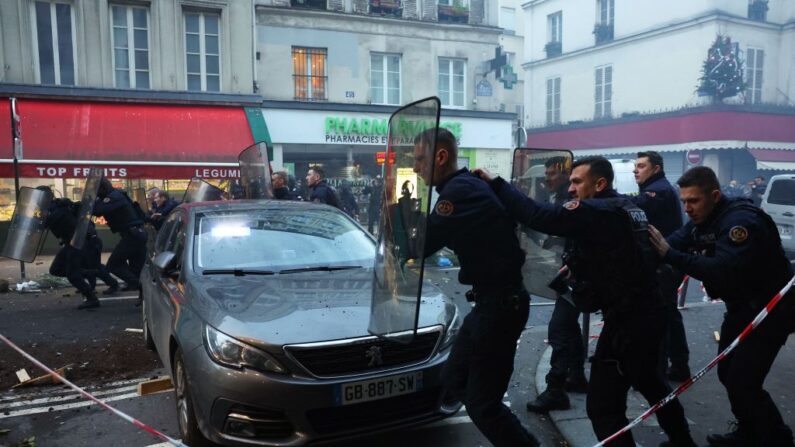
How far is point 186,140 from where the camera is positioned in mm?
14836

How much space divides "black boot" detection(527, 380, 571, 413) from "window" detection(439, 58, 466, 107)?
16.2 meters

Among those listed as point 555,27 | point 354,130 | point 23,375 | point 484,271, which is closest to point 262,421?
point 484,271

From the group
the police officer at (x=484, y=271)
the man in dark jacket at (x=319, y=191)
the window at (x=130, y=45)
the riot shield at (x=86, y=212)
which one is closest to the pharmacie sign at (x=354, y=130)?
the window at (x=130, y=45)

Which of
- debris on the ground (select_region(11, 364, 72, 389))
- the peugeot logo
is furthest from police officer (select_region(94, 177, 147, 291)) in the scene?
the peugeot logo

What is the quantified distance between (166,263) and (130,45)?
1315 centimetres

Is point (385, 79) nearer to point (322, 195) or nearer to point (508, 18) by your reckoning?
point (322, 195)

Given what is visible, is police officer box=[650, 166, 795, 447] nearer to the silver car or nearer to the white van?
the silver car

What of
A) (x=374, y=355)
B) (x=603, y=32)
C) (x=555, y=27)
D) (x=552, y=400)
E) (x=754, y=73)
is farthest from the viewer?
(x=555, y=27)

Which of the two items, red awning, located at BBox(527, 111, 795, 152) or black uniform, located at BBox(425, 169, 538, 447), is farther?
red awning, located at BBox(527, 111, 795, 152)

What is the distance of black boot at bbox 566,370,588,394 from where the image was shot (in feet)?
14.5

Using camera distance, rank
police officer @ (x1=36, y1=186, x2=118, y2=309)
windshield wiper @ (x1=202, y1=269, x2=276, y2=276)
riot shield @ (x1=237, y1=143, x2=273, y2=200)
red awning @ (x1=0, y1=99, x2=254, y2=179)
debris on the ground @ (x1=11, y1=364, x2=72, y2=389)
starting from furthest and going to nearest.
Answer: red awning @ (x1=0, y1=99, x2=254, y2=179), riot shield @ (x1=237, y1=143, x2=273, y2=200), police officer @ (x1=36, y1=186, x2=118, y2=309), debris on the ground @ (x1=11, y1=364, x2=72, y2=389), windshield wiper @ (x1=202, y1=269, x2=276, y2=276)

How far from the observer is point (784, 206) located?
10.8 metres

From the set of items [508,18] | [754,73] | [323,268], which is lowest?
[323,268]

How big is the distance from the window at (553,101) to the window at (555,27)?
2.32 meters
